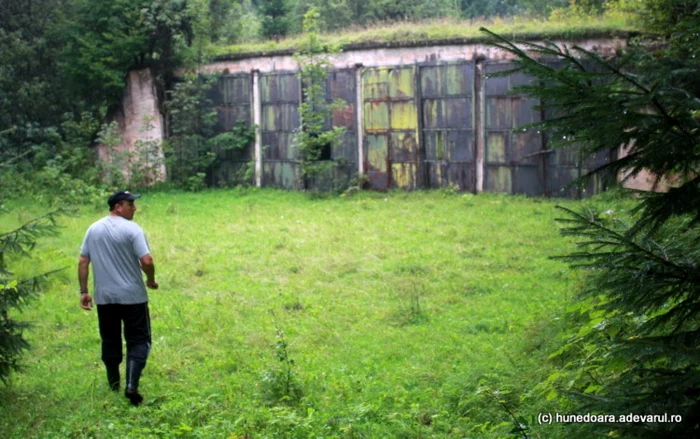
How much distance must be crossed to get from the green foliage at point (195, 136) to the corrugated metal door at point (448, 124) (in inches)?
209

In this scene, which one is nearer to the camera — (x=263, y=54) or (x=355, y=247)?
(x=355, y=247)

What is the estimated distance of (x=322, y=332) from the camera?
864 centimetres

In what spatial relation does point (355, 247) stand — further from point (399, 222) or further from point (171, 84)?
point (171, 84)

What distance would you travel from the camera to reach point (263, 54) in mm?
20828

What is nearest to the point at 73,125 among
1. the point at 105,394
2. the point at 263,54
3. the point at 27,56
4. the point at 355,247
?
the point at 27,56

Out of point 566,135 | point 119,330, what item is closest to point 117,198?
point 119,330

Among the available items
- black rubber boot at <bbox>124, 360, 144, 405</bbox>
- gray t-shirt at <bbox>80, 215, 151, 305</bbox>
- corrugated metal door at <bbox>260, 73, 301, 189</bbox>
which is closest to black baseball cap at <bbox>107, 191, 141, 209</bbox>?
gray t-shirt at <bbox>80, 215, 151, 305</bbox>

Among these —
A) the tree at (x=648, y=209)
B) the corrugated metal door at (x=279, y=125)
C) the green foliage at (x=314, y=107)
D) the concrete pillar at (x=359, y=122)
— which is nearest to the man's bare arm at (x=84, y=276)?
the tree at (x=648, y=209)

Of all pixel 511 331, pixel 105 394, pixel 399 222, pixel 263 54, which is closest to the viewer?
pixel 105 394

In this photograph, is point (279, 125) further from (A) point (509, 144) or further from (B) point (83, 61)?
(A) point (509, 144)

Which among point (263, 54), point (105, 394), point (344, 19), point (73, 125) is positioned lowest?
point (105, 394)

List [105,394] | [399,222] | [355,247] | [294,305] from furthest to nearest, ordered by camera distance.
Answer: [399,222] → [355,247] → [294,305] → [105,394]

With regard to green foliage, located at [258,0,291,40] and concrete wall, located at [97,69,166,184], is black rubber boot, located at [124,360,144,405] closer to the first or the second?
concrete wall, located at [97,69,166,184]

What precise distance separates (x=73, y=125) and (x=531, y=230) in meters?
14.1
